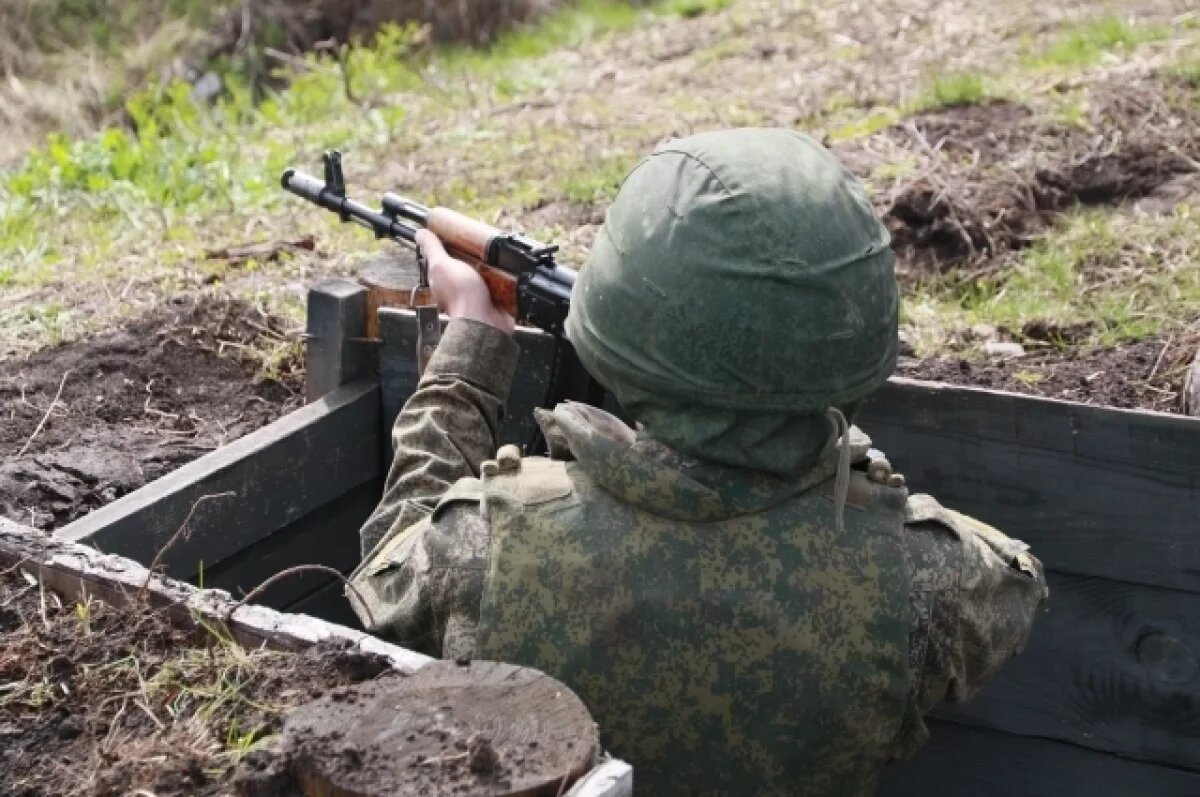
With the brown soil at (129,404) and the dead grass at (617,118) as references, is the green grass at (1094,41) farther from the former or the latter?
the brown soil at (129,404)

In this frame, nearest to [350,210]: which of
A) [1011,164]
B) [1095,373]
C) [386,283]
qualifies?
[386,283]

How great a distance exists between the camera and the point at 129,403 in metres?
4.64

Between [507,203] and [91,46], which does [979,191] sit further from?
[91,46]

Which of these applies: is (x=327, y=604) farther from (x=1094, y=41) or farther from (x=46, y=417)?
(x=1094, y=41)

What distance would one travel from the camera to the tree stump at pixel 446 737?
7.19 feet

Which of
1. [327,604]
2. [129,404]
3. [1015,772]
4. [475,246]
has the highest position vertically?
[475,246]

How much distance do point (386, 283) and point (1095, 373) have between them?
1.87 m

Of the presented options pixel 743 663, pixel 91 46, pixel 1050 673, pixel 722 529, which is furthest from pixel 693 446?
pixel 91 46

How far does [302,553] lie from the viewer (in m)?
4.13

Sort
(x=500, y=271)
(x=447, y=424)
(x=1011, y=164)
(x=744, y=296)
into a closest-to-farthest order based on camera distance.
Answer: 1. (x=744, y=296)
2. (x=447, y=424)
3. (x=500, y=271)
4. (x=1011, y=164)

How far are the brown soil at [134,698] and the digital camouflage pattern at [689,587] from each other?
30 centimetres

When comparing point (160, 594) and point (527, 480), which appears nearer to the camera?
point (527, 480)

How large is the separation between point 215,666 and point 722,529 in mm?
856

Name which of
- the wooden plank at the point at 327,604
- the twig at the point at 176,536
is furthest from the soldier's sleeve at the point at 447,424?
the wooden plank at the point at 327,604
